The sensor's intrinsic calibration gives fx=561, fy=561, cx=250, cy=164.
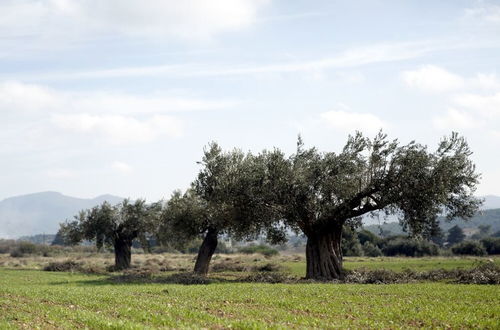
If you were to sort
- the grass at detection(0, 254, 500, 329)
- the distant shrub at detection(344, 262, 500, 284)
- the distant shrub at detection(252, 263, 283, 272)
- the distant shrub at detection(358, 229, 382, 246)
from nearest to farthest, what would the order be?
1. the grass at detection(0, 254, 500, 329)
2. the distant shrub at detection(344, 262, 500, 284)
3. the distant shrub at detection(252, 263, 283, 272)
4. the distant shrub at detection(358, 229, 382, 246)

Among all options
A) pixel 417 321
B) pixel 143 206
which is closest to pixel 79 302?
pixel 417 321

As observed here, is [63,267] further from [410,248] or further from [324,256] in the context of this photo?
[410,248]

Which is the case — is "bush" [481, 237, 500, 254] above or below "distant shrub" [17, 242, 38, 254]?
below

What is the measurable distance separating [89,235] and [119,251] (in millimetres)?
4912

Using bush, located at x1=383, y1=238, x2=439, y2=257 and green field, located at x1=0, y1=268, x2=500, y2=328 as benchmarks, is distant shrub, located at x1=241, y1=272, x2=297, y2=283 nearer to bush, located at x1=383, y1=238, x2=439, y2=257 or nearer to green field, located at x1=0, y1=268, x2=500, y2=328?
green field, located at x1=0, y1=268, x2=500, y2=328

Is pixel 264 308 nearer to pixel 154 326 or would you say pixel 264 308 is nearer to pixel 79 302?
pixel 154 326

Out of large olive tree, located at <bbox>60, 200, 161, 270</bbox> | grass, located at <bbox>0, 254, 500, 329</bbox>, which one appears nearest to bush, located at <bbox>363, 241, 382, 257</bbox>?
large olive tree, located at <bbox>60, 200, 161, 270</bbox>

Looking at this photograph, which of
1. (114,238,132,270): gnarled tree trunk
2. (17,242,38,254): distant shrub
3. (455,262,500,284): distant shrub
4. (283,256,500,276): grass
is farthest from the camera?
(17,242,38,254): distant shrub

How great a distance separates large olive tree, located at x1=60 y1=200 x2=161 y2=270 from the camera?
74.1 meters

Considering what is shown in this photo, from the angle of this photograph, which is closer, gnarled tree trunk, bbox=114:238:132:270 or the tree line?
the tree line

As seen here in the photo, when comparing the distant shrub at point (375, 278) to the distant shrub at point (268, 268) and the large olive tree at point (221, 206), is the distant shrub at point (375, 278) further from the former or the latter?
the distant shrub at point (268, 268)

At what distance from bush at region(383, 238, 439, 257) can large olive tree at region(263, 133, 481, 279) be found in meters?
50.7

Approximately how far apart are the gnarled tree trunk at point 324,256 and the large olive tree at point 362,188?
0.08 metres

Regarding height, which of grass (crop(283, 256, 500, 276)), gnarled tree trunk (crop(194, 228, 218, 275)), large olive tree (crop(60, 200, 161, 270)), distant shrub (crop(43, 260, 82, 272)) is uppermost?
large olive tree (crop(60, 200, 161, 270))
